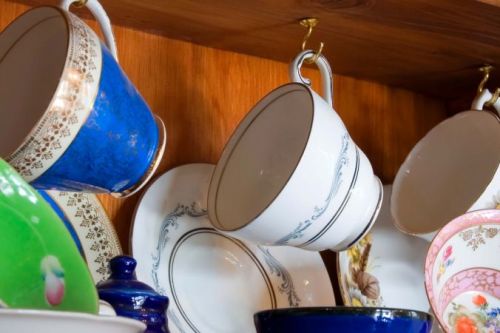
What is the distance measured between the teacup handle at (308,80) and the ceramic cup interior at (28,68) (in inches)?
10.9

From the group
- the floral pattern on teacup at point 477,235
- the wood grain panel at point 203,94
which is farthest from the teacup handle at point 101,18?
the floral pattern on teacup at point 477,235

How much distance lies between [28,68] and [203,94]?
257mm

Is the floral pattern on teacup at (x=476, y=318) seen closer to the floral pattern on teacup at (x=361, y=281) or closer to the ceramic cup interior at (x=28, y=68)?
the floral pattern on teacup at (x=361, y=281)

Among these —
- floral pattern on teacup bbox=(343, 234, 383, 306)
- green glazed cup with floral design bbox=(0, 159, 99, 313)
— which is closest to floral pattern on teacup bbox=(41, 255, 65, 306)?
green glazed cup with floral design bbox=(0, 159, 99, 313)

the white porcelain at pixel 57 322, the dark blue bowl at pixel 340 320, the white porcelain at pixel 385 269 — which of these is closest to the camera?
the white porcelain at pixel 57 322

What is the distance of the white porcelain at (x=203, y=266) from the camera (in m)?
0.85

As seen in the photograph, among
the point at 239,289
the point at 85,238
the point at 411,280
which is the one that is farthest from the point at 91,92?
the point at 411,280

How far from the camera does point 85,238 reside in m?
0.81

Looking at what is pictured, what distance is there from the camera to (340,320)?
638 mm

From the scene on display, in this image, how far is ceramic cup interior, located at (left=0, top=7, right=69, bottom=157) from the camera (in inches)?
27.5

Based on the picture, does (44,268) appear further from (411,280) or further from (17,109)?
(411,280)

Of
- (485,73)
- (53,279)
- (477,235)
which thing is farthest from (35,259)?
(485,73)

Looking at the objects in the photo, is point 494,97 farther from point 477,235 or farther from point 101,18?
point 101,18

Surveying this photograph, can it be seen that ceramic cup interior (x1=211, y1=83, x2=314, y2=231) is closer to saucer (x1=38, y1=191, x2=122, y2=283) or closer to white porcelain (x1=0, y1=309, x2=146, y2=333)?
saucer (x1=38, y1=191, x2=122, y2=283)
